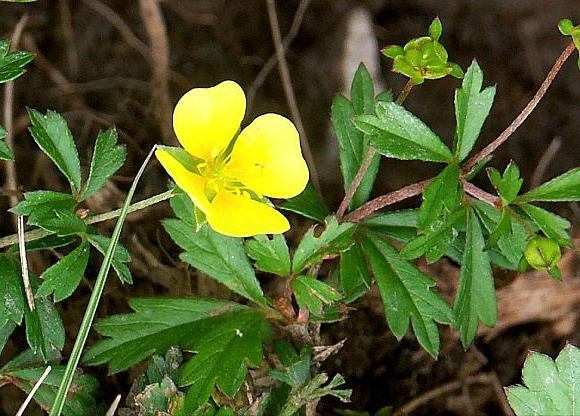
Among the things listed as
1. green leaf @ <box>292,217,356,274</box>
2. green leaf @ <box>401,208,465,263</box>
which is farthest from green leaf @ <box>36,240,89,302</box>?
green leaf @ <box>401,208,465,263</box>

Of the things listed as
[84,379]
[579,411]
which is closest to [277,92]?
[84,379]

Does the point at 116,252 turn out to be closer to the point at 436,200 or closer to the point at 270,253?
the point at 270,253

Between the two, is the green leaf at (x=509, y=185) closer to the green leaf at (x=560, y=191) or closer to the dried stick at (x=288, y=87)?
the green leaf at (x=560, y=191)

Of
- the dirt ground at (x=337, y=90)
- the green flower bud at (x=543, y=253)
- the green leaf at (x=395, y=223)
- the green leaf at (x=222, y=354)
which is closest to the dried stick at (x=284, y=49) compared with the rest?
the dirt ground at (x=337, y=90)

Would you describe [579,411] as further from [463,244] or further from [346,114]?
[346,114]

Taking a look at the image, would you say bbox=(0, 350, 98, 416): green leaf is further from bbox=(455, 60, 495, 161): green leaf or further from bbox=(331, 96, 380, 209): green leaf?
bbox=(455, 60, 495, 161): green leaf

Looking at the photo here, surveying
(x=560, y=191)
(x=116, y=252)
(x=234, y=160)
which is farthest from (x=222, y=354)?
(x=560, y=191)

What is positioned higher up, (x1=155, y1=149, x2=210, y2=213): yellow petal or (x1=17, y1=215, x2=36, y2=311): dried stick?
(x1=155, y1=149, x2=210, y2=213): yellow petal
